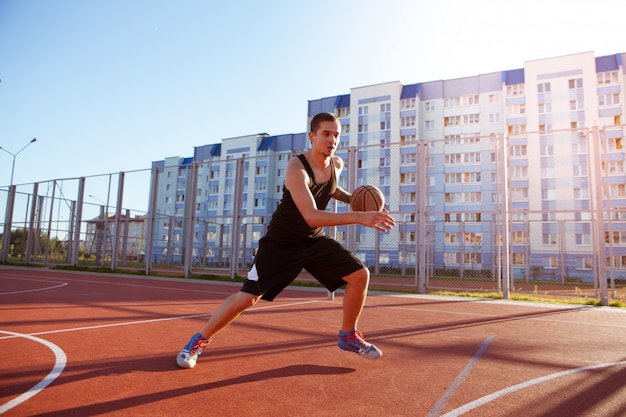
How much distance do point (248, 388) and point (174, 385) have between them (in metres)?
0.47

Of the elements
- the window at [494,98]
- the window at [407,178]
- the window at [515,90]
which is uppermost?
the window at [515,90]

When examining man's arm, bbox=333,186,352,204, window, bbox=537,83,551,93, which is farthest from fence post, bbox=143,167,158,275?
window, bbox=537,83,551,93

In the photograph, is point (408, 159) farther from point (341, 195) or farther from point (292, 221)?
point (292, 221)

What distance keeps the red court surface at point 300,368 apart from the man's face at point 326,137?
1632 mm

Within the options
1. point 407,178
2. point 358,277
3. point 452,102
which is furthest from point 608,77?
point 358,277

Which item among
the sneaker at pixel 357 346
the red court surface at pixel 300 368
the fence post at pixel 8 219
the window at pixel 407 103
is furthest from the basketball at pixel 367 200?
the window at pixel 407 103

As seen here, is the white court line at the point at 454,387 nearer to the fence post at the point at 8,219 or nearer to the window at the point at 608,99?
the fence post at the point at 8,219

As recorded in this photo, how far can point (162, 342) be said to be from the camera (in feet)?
13.0

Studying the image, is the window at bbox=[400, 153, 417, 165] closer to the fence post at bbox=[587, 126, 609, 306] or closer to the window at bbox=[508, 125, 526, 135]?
the window at bbox=[508, 125, 526, 135]

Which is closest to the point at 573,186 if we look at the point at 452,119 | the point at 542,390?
the point at 452,119

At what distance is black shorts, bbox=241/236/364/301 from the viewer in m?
3.11

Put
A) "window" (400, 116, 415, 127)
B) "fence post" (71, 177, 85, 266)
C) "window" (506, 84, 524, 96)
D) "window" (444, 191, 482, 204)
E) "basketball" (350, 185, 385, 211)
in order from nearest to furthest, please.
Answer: "basketball" (350, 185, 385, 211)
"fence post" (71, 177, 85, 266)
"window" (444, 191, 482, 204)
"window" (506, 84, 524, 96)
"window" (400, 116, 415, 127)

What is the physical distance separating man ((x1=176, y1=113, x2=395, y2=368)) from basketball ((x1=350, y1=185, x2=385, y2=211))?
0.39 meters

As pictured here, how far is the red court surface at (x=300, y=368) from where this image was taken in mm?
2324
